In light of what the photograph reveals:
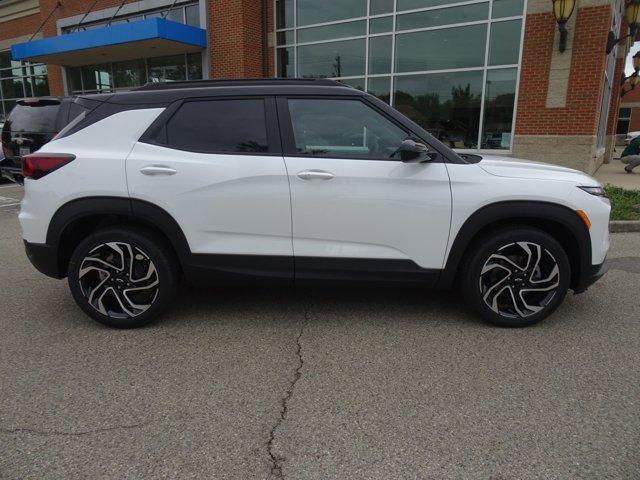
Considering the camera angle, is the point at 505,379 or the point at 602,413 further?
the point at 505,379

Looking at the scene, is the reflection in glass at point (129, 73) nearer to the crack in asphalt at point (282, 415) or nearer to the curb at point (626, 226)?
the curb at point (626, 226)

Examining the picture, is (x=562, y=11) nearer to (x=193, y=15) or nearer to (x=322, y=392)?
(x=322, y=392)

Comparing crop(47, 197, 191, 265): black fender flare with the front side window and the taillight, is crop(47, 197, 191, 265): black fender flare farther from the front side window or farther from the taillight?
the front side window

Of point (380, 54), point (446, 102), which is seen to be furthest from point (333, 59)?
point (446, 102)

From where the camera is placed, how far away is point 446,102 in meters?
12.1

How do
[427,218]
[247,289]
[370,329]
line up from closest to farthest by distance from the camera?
[427,218], [370,329], [247,289]

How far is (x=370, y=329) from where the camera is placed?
3.67m

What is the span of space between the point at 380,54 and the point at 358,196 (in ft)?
35.1

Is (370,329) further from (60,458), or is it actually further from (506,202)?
(60,458)

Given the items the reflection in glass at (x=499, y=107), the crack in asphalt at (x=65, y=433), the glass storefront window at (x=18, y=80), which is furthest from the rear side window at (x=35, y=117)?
the glass storefront window at (x=18, y=80)

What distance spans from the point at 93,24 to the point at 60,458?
20.1 metres

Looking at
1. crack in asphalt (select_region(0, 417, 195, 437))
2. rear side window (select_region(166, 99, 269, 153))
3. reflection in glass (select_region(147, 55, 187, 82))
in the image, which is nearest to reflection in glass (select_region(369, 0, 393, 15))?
reflection in glass (select_region(147, 55, 187, 82))

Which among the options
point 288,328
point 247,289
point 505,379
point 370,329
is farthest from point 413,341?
point 247,289

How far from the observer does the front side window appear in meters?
3.49
